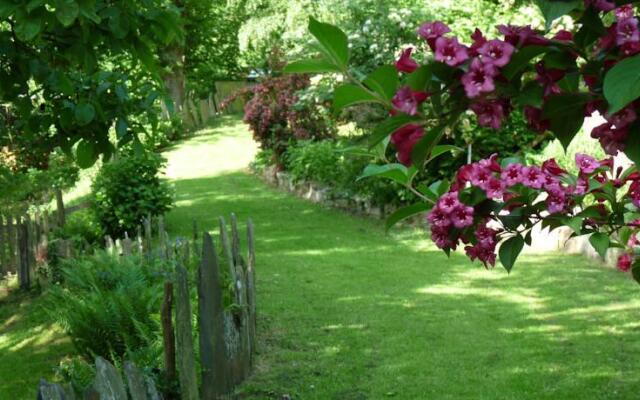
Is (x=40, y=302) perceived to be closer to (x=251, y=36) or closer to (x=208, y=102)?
(x=251, y=36)

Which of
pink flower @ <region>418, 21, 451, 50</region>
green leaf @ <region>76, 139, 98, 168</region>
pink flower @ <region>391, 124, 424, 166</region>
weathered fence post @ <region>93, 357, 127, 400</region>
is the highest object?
pink flower @ <region>418, 21, 451, 50</region>

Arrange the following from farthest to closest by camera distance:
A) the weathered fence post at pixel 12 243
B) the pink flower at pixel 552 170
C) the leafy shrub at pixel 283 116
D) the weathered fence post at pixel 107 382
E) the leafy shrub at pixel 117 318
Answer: the leafy shrub at pixel 283 116, the weathered fence post at pixel 12 243, the leafy shrub at pixel 117 318, the weathered fence post at pixel 107 382, the pink flower at pixel 552 170

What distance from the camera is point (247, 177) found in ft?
64.3

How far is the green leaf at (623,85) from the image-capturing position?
107 cm

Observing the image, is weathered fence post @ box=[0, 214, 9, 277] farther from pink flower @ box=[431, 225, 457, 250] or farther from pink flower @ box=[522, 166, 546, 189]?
pink flower @ box=[522, 166, 546, 189]

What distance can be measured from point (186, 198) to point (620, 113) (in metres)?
15.7

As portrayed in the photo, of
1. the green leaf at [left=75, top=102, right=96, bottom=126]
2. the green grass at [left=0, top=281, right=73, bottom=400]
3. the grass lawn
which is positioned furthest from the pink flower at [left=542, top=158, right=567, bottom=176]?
the green grass at [left=0, top=281, right=73, bottom=400]

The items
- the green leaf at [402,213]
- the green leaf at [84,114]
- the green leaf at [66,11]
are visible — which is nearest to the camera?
the green leaf at [402,213]

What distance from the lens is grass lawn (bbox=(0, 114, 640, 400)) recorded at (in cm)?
572

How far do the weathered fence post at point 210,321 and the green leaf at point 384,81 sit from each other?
12.1ft

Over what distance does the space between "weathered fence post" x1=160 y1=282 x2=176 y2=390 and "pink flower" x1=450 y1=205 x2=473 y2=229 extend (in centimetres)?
283

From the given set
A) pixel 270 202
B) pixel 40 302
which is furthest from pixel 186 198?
pixel 40 302

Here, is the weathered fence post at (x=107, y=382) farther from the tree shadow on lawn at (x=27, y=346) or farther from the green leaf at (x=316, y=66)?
the tree shadow on lawn at (x=27, y=346)

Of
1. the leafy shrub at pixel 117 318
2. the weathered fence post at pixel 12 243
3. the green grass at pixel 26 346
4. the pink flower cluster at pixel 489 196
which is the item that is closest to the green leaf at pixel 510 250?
the pink flower cluster at pixel 489 196
